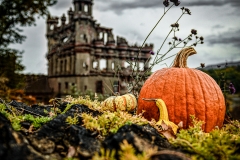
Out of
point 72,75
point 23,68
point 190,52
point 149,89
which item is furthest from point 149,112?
point 72,75

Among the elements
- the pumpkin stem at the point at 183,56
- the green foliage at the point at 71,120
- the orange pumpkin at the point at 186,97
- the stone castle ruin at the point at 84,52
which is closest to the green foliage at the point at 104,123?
the green foliage at the point at 71,120

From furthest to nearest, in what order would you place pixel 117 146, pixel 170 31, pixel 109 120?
pixel 170 31 < pixel 109 120 < pixel 117 146

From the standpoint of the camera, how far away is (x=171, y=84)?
322 cm

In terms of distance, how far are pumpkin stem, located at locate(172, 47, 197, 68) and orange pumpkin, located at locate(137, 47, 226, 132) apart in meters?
0.18

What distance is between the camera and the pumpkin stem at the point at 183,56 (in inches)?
133

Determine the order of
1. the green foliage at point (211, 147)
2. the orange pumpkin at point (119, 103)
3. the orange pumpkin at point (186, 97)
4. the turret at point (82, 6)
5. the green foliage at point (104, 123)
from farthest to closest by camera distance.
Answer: the turret at point (82, 6)
the orange pumpkin at point (119, 103)
the orange pumpkin at point (186, 97)
the green foliage at point (104, 123)
the green foliage at point (211, 147)

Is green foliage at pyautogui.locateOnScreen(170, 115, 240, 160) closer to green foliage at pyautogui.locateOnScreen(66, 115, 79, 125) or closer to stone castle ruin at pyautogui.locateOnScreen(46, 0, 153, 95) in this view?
green foliage at pyautogui.locateOnScreen(66, 115, 79, 125)

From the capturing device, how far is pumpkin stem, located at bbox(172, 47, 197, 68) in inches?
133

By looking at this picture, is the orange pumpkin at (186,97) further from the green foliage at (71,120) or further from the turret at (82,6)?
the turret at (82,6)

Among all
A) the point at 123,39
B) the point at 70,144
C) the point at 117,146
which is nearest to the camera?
the point at 117,146

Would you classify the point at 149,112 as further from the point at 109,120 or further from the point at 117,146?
the point at 117,146

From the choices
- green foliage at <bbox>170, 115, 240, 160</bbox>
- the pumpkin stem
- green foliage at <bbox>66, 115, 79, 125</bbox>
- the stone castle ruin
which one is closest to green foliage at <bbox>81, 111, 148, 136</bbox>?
green foliage at <bbox>66, 115, 79, 125</bbox>

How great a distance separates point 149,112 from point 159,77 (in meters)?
0.48

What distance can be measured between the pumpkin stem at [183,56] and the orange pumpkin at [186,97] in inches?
7.1
